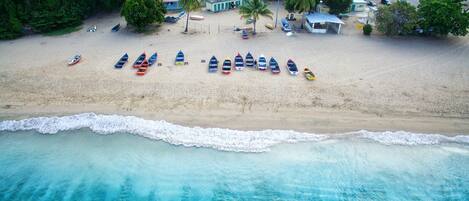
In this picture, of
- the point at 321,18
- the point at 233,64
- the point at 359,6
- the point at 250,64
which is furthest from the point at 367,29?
the point at 233,64

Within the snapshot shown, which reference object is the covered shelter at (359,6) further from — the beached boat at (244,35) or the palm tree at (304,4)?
the beached boat at (244,35)

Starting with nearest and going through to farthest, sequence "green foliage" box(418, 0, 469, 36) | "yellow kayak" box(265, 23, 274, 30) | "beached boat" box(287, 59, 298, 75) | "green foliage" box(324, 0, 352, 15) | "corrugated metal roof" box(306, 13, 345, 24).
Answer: "beached boat" box(287, 59, 298, 75) < "green foliage" box(418, 0, 469, 36) < "corrugated metal roof" box(306, 13, 345, 24) < "yellow kayak" box(265, 23, 274, 30) < "green foliage" box(324, 0, 352, 15)

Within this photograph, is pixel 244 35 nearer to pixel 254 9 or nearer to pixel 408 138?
pixel 254 9

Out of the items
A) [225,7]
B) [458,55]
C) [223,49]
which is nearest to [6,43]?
[223,49]

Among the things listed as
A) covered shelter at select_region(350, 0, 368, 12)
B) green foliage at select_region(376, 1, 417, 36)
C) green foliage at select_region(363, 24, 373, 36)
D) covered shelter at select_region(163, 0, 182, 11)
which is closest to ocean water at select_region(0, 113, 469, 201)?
green foliage at select_region(376, 1, 417, 36)

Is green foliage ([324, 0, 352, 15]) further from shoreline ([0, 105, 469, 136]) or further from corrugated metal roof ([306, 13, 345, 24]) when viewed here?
shoreline ([0, 105, 469, 136])

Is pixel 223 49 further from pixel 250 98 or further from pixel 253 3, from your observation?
pixel 250 98

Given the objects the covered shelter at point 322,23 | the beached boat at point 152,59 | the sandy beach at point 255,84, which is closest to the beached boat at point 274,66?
the sandy beach at point 255,84
